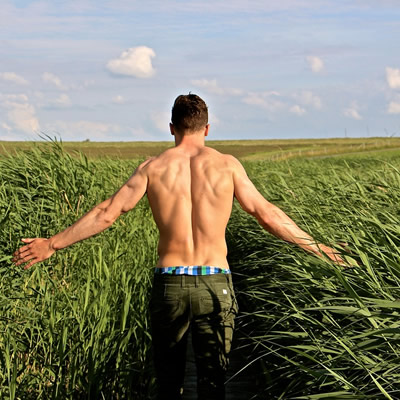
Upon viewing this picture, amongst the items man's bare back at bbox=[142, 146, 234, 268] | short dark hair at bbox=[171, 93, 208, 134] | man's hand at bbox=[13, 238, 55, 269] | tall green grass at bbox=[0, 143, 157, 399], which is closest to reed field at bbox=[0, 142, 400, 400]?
tall green grass at bbox=[0, 143, 157, 399]

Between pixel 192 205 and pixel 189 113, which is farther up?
pixel 189 113

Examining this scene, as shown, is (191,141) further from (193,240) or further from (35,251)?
(35,251)

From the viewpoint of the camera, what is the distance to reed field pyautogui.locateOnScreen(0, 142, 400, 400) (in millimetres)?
3330

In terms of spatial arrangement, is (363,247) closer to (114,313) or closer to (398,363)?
(398,363)

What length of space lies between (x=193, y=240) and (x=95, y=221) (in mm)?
654

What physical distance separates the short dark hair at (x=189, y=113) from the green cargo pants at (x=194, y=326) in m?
0.85

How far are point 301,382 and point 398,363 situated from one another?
800mm

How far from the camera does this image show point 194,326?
381cm

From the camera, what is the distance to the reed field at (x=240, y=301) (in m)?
3.33

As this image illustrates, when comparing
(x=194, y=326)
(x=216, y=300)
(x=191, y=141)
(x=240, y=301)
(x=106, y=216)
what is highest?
(x=191, y=141)

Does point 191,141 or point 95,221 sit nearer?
point 191,141

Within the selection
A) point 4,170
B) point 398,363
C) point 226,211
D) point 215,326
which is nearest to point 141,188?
point 226,211

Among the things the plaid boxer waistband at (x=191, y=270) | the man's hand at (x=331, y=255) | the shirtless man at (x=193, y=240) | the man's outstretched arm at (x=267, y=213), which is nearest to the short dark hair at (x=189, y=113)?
the shirtless man at (x=193, y=240)

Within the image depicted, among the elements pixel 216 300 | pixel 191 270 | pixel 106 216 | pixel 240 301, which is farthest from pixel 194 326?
pixel 240 301
